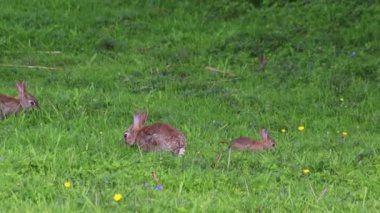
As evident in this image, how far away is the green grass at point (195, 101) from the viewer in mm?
5770

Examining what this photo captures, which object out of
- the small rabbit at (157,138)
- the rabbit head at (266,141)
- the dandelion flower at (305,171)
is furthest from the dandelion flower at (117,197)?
the rabbit head at (266,141)

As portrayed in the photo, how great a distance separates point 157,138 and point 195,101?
2.44 m

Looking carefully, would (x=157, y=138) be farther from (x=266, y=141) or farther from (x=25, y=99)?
(x=25, y=99)

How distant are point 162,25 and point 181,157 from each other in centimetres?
603

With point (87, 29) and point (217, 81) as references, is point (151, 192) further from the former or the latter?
point (87, 29)

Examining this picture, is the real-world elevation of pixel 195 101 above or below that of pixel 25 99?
below

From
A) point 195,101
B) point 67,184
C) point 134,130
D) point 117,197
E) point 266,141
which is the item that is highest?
point 117,197

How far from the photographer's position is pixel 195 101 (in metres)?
9.44

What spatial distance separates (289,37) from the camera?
1166 centimetres

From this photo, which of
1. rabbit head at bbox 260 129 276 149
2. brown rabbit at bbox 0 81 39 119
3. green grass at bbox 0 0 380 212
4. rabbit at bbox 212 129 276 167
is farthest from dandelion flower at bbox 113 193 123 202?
brown rabbit at bbox 0 81 39 119

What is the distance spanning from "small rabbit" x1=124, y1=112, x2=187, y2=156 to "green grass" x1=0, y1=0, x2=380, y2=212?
115 millimetres

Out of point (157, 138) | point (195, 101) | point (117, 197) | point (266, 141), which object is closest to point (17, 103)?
point (157, 138)

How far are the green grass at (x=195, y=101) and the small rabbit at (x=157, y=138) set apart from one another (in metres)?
0.12

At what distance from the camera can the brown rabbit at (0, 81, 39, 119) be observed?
797 cm
